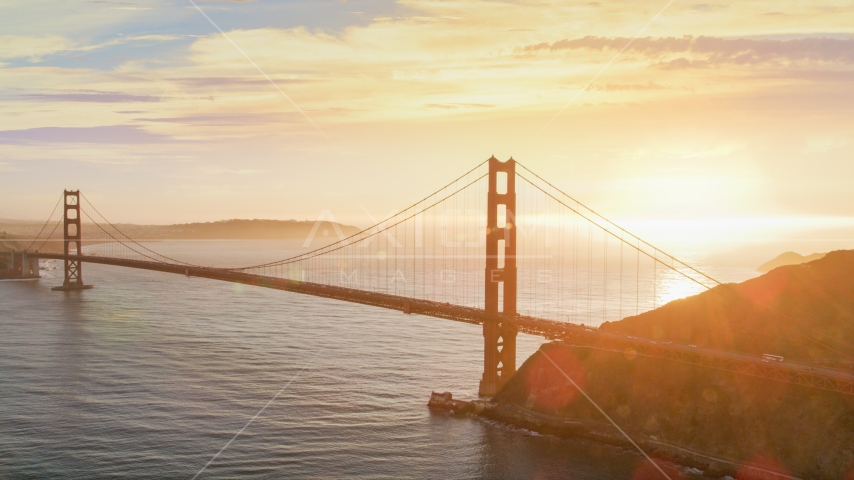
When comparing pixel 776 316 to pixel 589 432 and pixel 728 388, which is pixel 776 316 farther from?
pixel 589 432

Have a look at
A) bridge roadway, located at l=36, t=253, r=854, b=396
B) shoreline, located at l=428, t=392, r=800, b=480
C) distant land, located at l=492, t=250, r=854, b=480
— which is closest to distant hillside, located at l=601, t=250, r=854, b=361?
distant land, located at l=492, t=250, r=854, b=480

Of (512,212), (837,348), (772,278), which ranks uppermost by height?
(512,212)

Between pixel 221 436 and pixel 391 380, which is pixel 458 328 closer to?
pixel 391 380

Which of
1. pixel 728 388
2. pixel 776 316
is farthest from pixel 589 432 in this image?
pixel 776 316

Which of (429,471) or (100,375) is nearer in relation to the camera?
(429,471)

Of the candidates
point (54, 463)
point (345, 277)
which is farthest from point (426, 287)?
point (54, 463)

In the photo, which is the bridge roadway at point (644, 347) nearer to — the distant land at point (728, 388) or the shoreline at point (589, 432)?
the distant land at point (728, 388)

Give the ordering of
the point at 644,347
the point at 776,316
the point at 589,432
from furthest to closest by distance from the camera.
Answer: the point at 776,316 → the point at 644,347 → the point at 589,432

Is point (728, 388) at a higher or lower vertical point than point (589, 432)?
higher
